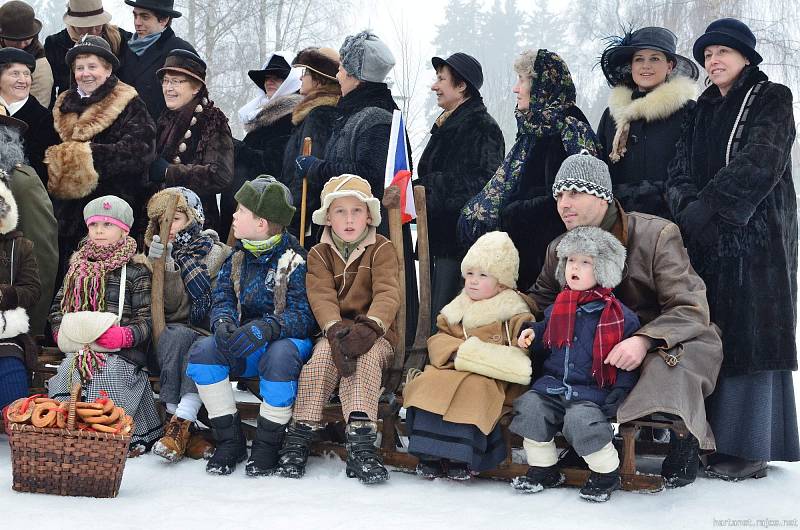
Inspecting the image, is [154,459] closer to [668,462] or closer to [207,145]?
[207,145]

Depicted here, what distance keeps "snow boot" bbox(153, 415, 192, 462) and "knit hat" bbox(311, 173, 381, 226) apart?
1196 mm

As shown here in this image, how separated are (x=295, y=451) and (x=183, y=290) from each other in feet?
3.92

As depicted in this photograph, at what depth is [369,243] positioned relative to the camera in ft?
15.4

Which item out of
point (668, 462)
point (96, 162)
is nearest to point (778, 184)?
point (668, 462)

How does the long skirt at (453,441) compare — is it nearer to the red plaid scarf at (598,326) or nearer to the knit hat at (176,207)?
the red plaid scarf at (598,326)

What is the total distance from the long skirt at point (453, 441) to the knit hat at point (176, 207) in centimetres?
167

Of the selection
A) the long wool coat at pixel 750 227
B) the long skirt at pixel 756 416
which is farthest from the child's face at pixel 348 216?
the long skirt at pixel 756 416

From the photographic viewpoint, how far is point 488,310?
14.4 ft

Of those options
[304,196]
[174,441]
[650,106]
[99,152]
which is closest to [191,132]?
[99,152]

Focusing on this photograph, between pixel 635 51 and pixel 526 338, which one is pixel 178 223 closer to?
pixel 526 338

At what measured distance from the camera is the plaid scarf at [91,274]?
466 centimetres

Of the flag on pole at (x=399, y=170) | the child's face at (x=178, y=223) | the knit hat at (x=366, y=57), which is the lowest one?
the child's face at (x=178, y=223)

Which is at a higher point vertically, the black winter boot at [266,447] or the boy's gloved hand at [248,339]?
the boy's gloved hand at [248,339]

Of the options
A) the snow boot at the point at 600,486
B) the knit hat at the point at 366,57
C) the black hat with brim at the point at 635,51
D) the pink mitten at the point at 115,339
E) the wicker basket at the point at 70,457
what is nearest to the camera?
the wicker basket at the point at 70,457
